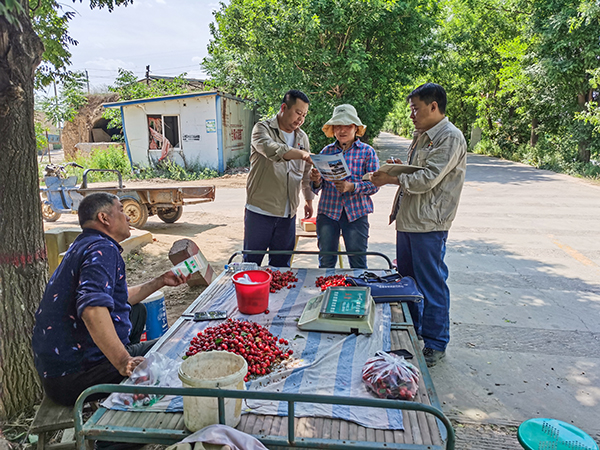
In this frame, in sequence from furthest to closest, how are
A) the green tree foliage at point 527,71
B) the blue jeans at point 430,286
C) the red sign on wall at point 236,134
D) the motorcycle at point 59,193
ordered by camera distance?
1. the red sign on wall at point 236,134
2. the green tree foliage at point 527,71
3. the motorcycle at point 59,193
4. the blue jeans at point 430,286

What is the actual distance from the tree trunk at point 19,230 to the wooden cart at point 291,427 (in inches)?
53.6

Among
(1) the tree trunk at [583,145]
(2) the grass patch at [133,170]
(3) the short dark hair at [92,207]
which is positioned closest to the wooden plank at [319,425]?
(3) the short dark hair at [92,207]

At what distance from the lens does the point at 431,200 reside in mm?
3404

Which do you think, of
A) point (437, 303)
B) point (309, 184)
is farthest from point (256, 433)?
point (309, 184)

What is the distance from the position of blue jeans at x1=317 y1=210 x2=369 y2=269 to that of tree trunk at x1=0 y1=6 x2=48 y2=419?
2360 millimetres

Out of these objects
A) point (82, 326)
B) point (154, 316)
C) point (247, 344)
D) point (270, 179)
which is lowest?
point (154, 316)

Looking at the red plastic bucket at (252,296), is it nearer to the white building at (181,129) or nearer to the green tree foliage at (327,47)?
the green tree foliage at (327,47)

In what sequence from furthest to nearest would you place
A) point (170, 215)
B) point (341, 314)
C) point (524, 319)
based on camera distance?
point (170, 215) < point (524, 319) < point (341, 314)

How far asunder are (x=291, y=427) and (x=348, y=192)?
2609 mm

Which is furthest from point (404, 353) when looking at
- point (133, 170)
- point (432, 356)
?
point (133, 170)

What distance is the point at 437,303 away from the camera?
138 inches

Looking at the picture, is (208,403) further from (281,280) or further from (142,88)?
(142,88)

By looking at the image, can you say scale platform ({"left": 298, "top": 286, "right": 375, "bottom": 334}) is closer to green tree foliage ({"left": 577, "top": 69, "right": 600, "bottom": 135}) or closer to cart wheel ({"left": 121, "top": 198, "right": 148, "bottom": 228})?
cart wheel ({"left": 121, "top": 198, "right": 148, "bottom": 228})

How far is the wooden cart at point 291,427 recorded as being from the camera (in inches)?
66.9
